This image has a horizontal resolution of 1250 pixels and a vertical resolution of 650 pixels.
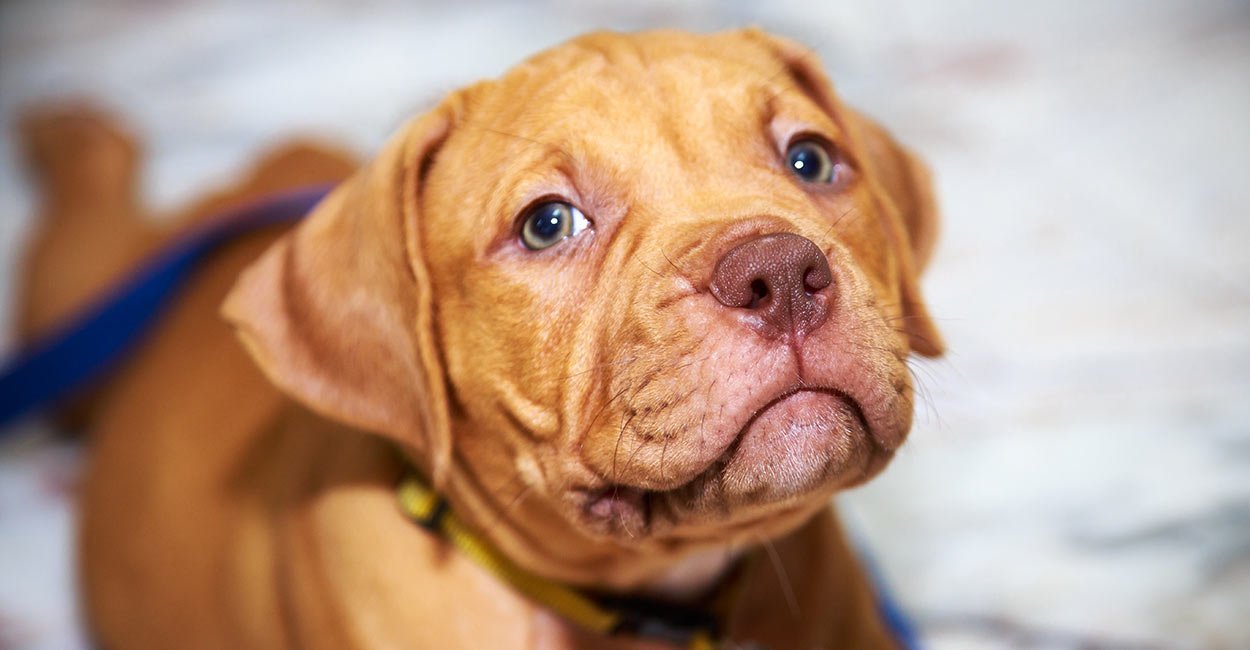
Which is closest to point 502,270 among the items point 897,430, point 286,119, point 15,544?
point 897,430

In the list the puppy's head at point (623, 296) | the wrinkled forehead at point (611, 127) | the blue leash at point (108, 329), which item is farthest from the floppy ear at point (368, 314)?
the blue leash at point (108, 329)

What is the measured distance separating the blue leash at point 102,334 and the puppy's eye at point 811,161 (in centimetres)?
200

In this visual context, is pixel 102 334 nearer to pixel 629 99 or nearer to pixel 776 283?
pixel 629 99

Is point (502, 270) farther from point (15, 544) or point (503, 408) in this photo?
point (15, 544)

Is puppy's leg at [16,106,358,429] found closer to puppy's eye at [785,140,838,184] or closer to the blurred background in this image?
the blurred background

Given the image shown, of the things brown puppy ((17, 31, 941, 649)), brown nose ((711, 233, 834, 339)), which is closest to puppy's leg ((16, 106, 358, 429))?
brown puppy ((17, 31, 941, 649))

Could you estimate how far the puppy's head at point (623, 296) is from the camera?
2061 millimetres

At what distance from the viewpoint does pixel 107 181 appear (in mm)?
5113

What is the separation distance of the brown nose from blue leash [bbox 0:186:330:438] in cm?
236

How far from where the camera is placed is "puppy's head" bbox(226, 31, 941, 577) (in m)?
2.06

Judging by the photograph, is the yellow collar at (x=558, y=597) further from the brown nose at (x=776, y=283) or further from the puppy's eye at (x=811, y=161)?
the puppy's eye at (x=811, y=161)

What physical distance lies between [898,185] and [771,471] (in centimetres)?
125

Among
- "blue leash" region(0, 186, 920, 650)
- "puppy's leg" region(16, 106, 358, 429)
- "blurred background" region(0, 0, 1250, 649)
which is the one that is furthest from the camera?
"puppy's leg" region(16, 106, 358, 429)

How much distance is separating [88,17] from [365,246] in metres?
4.69
